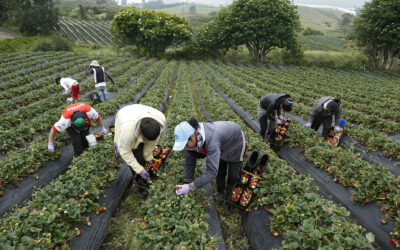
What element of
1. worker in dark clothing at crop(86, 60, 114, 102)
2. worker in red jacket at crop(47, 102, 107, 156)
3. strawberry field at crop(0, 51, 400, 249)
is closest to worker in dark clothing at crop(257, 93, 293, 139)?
strawberry field at crop(0, 51, 400, 249)

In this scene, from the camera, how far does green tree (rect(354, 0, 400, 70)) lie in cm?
2267

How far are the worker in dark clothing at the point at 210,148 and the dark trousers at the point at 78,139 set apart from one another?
325cm

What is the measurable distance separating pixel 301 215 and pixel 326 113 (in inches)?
158

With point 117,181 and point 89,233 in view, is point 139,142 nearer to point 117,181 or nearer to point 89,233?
point 117,181

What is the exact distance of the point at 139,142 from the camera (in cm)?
381

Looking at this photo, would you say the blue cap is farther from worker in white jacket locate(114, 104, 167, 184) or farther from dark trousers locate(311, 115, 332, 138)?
dark trousers locate(311, 115, 332, 138)

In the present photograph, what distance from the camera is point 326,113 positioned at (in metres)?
5.88

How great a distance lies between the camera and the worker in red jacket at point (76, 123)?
441cm

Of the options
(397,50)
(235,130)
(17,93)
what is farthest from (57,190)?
(397,50)

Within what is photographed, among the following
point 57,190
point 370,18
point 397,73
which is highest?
point 370,18

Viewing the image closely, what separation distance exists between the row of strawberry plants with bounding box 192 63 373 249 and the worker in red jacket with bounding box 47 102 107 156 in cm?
424

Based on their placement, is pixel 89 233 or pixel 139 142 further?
pixel 139 142

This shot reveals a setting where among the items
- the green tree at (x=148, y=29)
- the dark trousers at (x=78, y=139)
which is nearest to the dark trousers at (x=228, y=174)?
the dark trousers at (x=78, y=139)

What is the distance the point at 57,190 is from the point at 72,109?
1904mm
